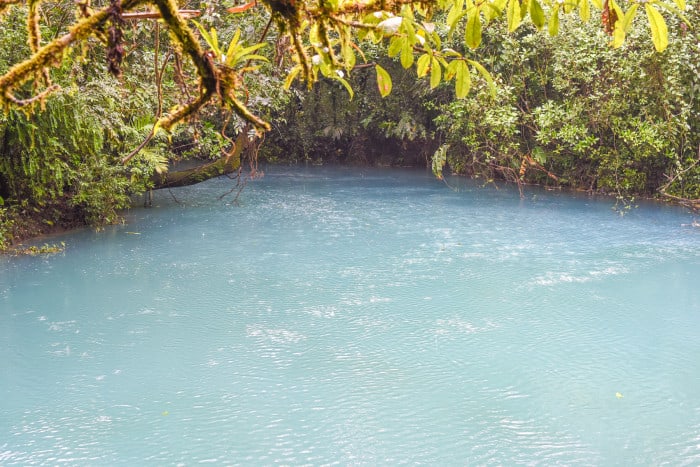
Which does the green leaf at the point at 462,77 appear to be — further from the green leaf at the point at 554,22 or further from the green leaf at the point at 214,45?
the green leaf at the point at 214,45

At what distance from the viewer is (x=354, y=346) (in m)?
4.23

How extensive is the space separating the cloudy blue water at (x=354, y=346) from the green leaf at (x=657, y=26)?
2.15 m

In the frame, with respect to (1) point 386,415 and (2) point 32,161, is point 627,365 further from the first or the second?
(2) point 32,161

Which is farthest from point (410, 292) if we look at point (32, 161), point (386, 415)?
point (32, 161)

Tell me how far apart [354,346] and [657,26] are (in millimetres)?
3273

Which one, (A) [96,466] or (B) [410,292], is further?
(B) [410,292]

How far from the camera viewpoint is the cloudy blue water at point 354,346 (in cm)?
311

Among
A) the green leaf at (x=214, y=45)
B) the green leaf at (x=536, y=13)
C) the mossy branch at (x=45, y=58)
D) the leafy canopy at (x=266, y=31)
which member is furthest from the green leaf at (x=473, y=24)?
the mossy branch at (x=45, y=58)

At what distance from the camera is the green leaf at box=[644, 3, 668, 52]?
111 centimetres

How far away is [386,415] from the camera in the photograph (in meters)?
3.34

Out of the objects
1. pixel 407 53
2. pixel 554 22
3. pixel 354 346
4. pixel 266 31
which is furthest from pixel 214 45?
pixel 354 346

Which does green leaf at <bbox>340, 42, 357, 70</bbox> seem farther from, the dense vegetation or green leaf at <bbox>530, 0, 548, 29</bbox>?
the dense vegetation

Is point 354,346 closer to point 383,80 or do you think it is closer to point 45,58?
point 383,80

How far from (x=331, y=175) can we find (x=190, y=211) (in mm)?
4560
